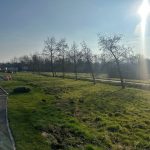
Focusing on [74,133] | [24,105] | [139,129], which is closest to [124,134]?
[139,129]

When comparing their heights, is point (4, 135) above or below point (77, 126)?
above

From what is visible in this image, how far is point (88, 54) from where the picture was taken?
7412cm

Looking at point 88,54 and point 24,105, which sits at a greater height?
point 88,54

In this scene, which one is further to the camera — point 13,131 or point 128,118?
point 128,118

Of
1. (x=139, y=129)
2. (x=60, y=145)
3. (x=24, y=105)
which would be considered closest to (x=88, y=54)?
(x=24, y=105)

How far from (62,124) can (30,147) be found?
521cm

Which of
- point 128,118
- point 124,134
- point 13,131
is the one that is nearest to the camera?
point 13,131

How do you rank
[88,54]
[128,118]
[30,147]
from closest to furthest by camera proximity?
[30,147] → [128,118] → [88,54]

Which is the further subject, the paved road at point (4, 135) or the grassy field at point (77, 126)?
the grassy field at point (77, 126)

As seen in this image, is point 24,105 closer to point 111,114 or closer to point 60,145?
point 111,114

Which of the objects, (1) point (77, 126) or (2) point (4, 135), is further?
(1) point (77, 126)

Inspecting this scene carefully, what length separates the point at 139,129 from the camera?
72.1ft

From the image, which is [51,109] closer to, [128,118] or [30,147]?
[128,118]

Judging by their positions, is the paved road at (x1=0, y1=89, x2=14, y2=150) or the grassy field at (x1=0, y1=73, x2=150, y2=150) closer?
the paved road at (x1=0, y1=89, x2=14, y2=150)
